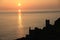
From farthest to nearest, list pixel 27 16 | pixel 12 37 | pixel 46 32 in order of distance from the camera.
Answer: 1. pixel 27 16
2. pixel 12 37
3. pixel 46 32

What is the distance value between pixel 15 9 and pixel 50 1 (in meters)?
Answer: 0.64

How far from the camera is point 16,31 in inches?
106

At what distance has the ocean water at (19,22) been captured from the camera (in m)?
A: 2.62

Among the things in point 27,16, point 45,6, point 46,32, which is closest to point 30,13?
point 27,16

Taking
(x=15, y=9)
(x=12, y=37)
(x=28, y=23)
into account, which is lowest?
(x=12, y=37)

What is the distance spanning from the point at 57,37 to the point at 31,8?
124cm

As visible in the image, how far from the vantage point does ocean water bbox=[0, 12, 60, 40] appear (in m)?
2.62

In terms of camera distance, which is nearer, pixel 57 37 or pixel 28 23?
pixel 57 37

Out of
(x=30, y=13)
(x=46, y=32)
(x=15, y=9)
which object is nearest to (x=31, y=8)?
(x=30, y=13)

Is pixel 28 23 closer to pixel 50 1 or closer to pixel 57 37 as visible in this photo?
pixel 50 1

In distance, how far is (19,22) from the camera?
9.05ft

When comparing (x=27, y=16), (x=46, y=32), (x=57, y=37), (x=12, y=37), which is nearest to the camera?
(x=57, y=37)

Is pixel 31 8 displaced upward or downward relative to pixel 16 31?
upward

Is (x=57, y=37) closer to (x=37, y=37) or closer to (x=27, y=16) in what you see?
(x=37, y=37)
